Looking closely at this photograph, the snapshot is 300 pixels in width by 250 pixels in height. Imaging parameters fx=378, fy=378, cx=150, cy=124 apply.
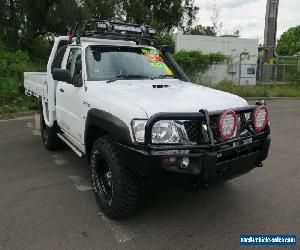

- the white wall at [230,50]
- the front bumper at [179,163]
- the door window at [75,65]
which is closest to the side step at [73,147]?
the door window at [75,65]

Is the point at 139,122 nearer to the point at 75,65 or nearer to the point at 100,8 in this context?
the point at 75,65

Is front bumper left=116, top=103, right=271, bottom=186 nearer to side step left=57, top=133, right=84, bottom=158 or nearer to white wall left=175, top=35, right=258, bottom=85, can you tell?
side step left=57, top=133, right=84, bottom=158

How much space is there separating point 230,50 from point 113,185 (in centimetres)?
2038

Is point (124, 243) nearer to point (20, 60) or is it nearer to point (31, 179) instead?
point (31, 179)

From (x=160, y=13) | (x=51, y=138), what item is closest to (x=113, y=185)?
(x=51, y=138)

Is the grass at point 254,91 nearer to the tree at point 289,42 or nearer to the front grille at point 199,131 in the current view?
the front grille at point 199,131

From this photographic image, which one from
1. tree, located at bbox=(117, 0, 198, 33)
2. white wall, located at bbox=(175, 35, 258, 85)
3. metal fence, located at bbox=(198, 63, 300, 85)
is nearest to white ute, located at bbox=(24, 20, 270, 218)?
white wall, located at bbox=(175, 35, 258, 85)

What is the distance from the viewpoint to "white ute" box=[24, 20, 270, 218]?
342cm

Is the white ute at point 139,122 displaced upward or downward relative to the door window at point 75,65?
downward

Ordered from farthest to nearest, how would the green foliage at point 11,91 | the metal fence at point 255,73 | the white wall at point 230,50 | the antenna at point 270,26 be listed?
the antenna at point 270,26 < the white wall at point 230,50 < the metal fence at point 255,73 < the green foliage at point 11,91

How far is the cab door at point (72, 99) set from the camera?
15.5ft

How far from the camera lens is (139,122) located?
349 centimetres

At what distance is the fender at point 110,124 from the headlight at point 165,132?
10 centimetres

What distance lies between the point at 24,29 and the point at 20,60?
7073 millimetres
